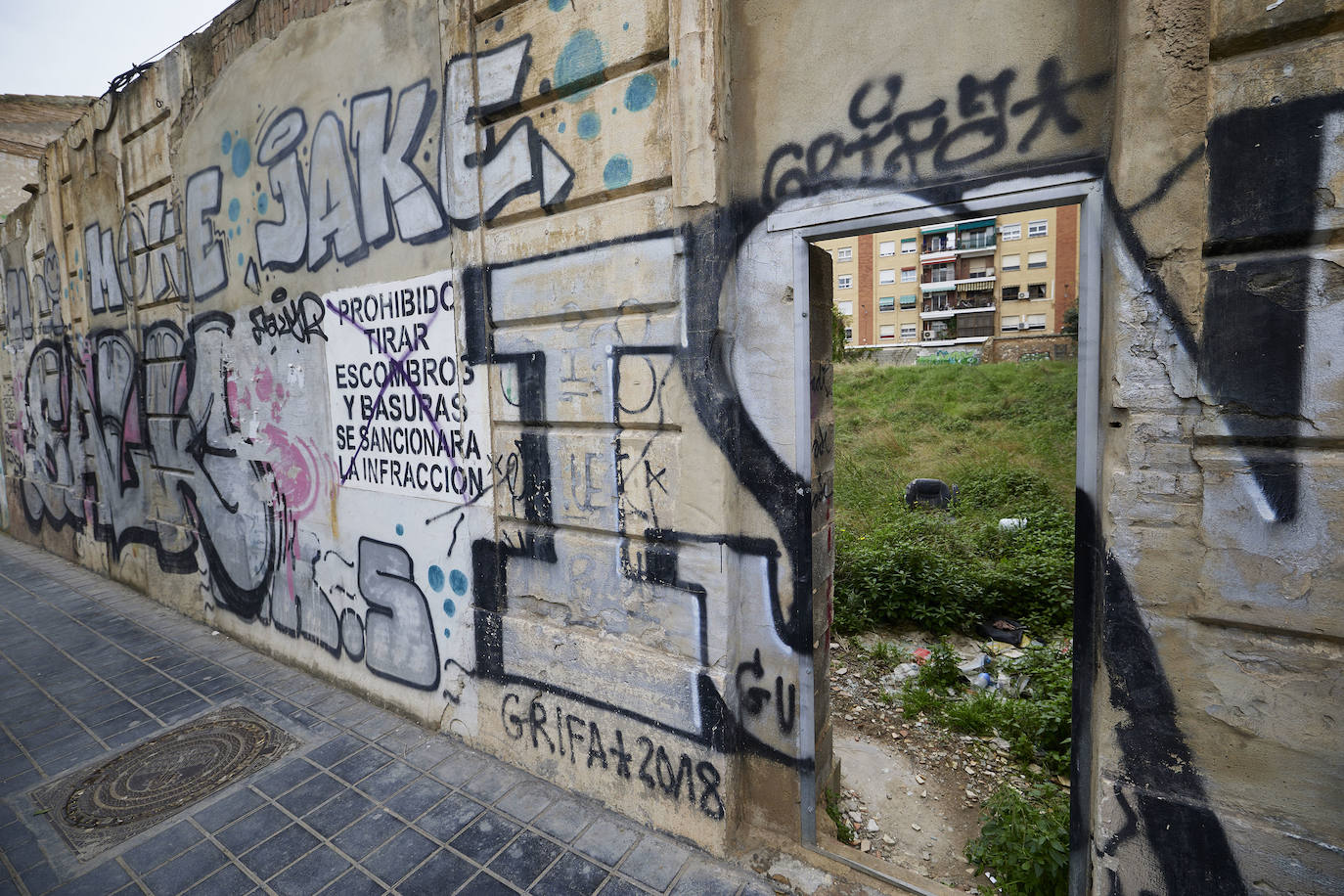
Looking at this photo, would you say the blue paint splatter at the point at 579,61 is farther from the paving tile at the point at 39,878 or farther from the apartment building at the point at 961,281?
the apartment building at the point at 961,281

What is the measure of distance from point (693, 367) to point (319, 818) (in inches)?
114

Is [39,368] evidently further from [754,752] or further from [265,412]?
[754,752]

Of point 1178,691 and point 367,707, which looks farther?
point 367,707

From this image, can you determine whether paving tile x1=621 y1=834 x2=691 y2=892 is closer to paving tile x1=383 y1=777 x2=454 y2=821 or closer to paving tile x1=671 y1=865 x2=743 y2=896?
paving tile x1=671 y1=865 x2=743 y2=896

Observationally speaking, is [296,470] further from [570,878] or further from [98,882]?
[570,878]

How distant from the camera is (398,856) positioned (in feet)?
9.68

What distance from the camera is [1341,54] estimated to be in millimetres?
1686

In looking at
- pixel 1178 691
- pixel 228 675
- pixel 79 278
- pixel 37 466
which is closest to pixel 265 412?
pixel 228 675

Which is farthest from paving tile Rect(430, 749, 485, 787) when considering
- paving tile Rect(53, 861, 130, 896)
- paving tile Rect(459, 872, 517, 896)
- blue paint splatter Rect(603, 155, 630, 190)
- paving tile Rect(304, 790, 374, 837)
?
blue paint splatter Rect(603, 155, 630, 190)

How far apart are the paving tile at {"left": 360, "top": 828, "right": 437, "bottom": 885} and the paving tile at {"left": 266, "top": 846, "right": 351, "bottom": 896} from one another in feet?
0.41

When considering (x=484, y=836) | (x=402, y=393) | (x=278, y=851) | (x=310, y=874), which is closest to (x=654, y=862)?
(x=484, y=836)

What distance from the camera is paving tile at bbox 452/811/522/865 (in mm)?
2959

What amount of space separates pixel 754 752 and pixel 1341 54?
3.04 meters

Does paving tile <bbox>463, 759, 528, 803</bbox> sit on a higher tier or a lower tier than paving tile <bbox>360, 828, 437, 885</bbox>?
higher
